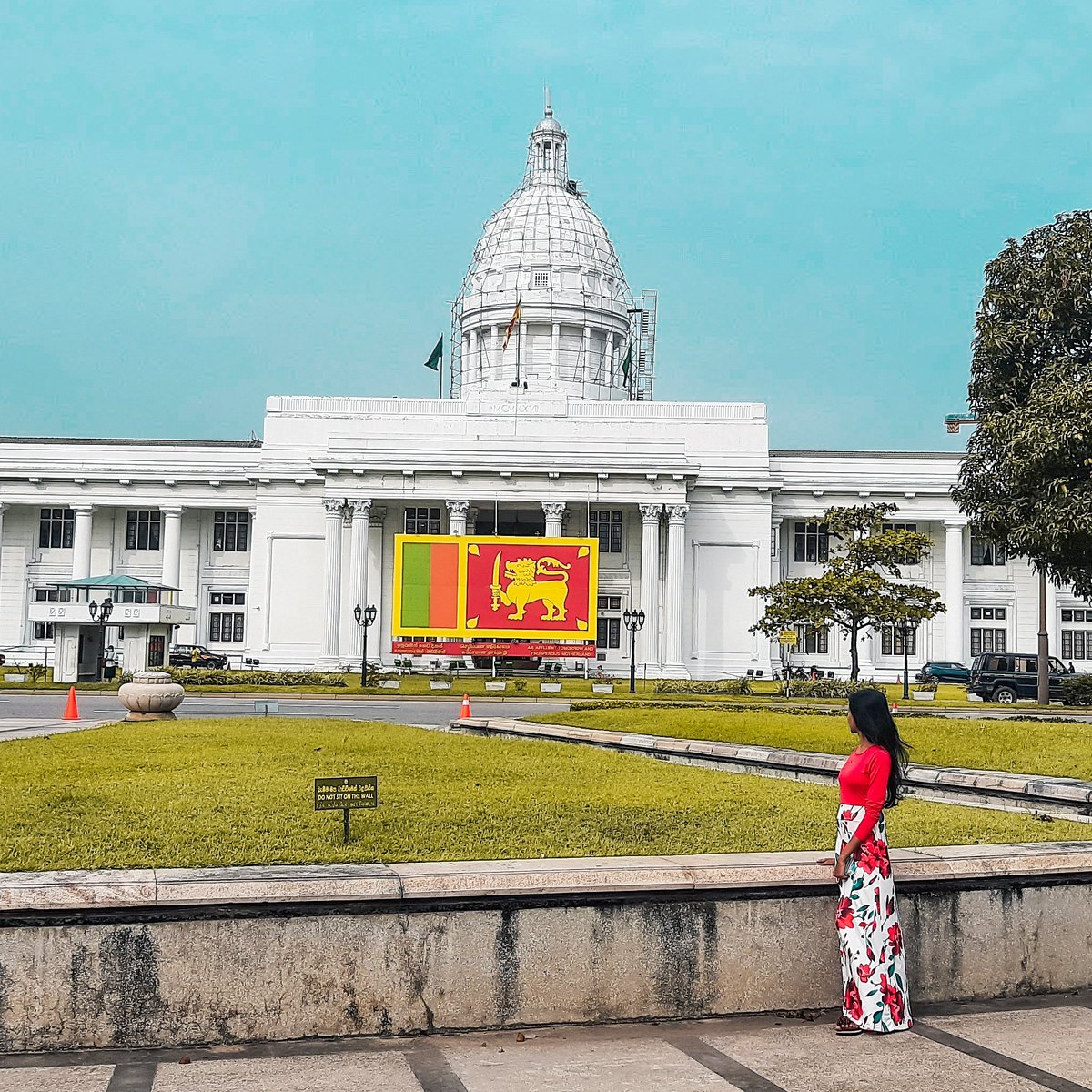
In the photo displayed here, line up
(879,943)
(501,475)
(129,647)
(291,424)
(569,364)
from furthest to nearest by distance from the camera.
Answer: (569,364) → (291,424) → (501,475) → (129,647) → (879,943)

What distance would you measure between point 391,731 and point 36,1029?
12397 millimetres

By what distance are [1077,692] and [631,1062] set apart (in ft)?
131

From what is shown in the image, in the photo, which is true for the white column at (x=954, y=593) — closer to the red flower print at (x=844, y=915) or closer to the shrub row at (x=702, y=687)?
the shrub row at (x=702, y=687)

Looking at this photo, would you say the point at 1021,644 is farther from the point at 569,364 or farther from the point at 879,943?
the point at 879,943

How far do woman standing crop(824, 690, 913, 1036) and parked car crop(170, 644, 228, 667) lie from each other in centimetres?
6010

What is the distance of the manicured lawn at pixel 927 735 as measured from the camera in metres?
16.2

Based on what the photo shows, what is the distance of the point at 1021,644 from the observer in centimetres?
7419

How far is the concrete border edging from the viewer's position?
45.2 feet

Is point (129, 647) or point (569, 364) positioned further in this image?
point (569, 364)

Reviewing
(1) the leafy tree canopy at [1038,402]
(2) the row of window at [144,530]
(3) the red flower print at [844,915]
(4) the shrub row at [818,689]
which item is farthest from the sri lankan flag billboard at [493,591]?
(3) the red flower print at [844,915]

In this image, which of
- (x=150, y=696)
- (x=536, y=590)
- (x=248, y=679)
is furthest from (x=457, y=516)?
(x=150, y=696)

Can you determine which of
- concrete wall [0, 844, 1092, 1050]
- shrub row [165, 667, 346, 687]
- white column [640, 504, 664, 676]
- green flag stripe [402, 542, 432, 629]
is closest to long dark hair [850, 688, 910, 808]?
concrete wall [0, 844, 1092, 1050]

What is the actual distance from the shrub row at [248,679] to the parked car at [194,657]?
40.5 feet

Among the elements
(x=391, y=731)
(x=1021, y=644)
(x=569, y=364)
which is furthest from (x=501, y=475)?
(x=391, y=731)
